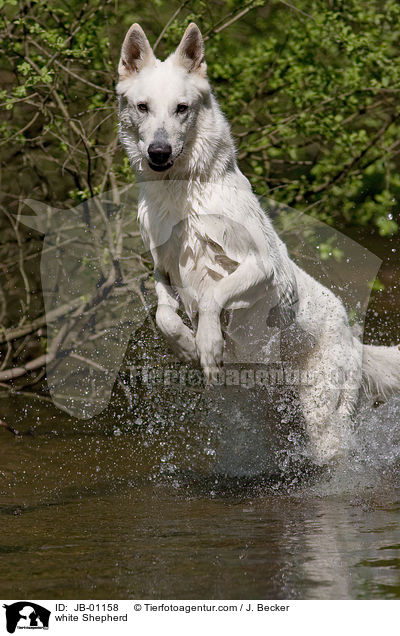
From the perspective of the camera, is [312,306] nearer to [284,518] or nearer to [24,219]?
[284,518]

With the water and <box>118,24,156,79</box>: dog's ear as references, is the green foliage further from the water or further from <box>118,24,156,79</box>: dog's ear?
<box>118,24,156,79</box>: dog's ear

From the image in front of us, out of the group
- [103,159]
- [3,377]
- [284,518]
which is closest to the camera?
[284,518]

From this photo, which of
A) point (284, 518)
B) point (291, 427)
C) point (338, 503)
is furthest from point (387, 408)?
point (284, 518)

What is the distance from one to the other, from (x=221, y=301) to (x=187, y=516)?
3.70 feet

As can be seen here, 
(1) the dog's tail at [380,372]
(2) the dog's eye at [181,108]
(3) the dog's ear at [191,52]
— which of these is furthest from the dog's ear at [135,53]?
(1) the dog's tail at [380,372]

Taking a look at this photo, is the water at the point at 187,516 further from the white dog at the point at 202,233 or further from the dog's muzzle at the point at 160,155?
the dog's muzzle at the point at 160,155

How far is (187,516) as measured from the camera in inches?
163

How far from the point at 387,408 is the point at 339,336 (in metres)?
0.66

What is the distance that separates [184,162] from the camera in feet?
14.6

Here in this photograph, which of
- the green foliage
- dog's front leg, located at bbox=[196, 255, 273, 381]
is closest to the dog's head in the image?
dog's front leg, located at bbox=[196, 255, 273, 381]

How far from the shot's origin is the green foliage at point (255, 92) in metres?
7.23
